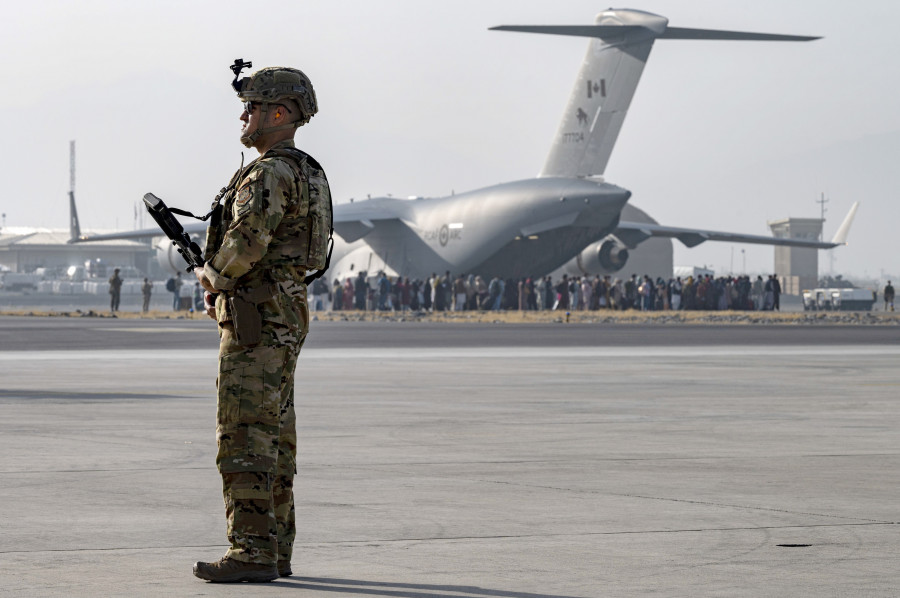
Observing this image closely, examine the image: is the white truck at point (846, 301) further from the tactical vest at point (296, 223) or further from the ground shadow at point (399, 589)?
the ground shadow at point (399, 589)

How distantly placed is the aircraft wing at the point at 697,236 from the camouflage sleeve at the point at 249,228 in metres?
53.0

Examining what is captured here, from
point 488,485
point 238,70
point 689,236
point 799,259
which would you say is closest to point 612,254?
point 689,236

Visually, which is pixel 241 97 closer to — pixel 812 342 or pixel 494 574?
pixel 494 574

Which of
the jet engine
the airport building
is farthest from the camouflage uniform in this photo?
the airport building

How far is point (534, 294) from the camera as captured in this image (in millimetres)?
57156

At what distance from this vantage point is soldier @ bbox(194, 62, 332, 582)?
5883 millimetres

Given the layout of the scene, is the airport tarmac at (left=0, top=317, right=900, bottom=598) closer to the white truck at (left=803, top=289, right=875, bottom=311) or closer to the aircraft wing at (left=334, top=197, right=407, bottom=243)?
the aircraft wing at (left=334, top=197, right=407, bottom=243)

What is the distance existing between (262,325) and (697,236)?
57.3 metres

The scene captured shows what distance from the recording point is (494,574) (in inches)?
231

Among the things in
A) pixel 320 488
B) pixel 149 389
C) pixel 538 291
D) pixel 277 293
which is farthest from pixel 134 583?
pixel 538 291

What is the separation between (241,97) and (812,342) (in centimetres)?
2580

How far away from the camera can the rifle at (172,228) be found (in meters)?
6.06

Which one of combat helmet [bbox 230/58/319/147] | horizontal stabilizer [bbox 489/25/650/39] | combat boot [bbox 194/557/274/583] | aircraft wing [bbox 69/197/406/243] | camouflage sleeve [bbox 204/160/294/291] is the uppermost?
horizontal stabilizer [bbox 489/25/650/39]

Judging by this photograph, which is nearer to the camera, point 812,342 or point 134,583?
point 134,583
